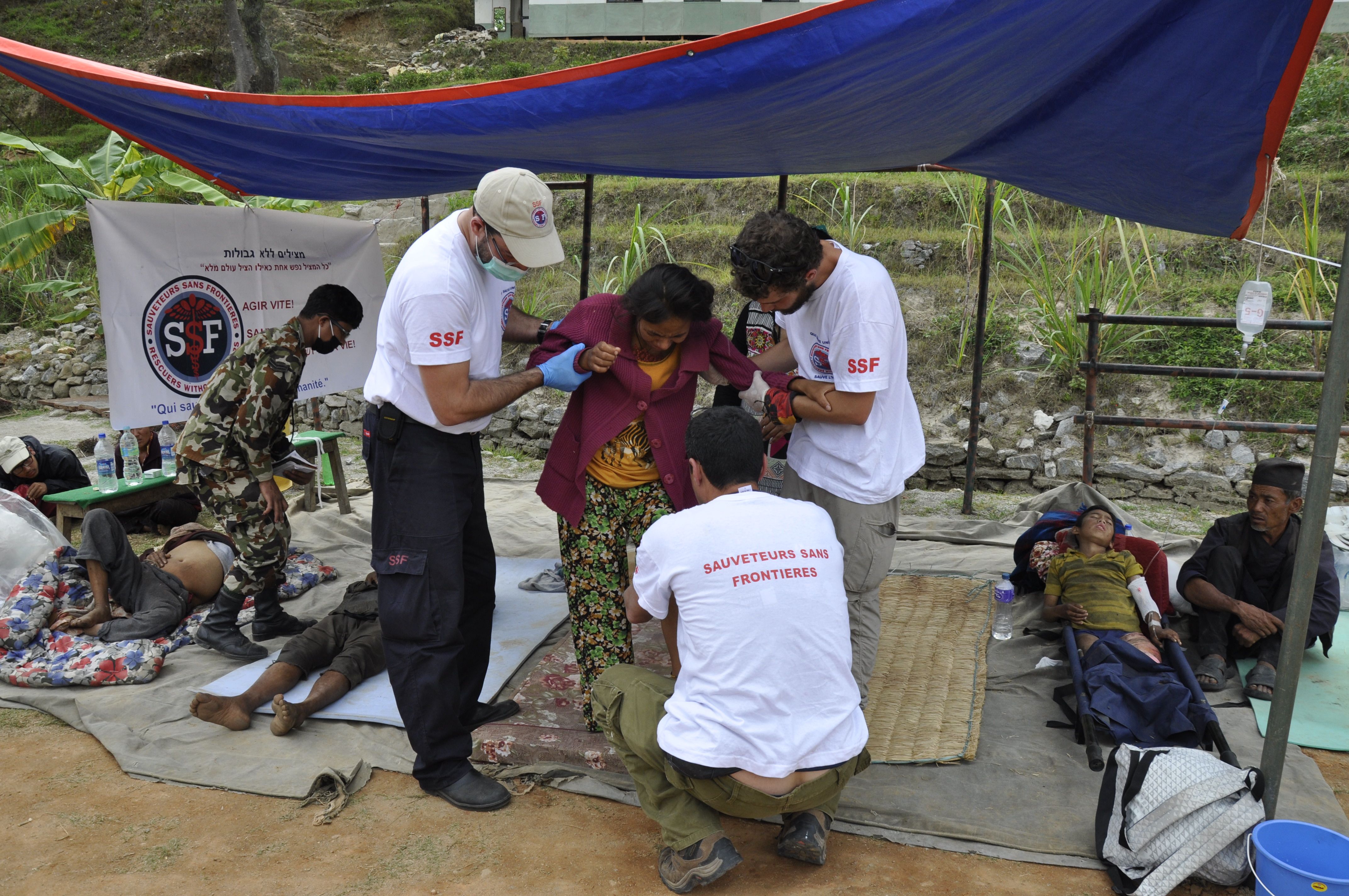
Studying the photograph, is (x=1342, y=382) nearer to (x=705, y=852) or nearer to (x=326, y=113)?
(x=705, y=852)

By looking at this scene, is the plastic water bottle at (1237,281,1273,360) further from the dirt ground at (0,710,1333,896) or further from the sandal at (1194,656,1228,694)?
the dirt ground at (0,710,1333,896)

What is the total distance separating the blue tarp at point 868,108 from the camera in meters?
2.26

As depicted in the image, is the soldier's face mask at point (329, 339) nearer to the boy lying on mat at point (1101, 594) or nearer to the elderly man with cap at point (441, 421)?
the elderly man with cap at point (441, 421)

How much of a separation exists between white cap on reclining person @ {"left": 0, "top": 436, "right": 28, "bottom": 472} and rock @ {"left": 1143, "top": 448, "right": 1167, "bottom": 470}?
745 cm

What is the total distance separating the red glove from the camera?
2.92 m

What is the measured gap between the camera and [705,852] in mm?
2318

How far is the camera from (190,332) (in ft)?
15.4

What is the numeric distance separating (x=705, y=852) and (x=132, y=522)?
5005 mm

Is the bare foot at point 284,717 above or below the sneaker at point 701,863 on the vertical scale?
below

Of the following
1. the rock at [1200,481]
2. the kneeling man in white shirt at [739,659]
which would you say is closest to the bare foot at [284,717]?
the kneeling man in white shirt at [739,659]

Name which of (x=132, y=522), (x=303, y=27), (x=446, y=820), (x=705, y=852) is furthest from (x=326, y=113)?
(x=303, y=27)

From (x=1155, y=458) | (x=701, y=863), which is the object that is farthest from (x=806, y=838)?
(x=1155, y=458)

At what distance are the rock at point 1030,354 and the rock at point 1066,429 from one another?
80cm

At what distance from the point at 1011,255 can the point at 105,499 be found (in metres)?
7.46
